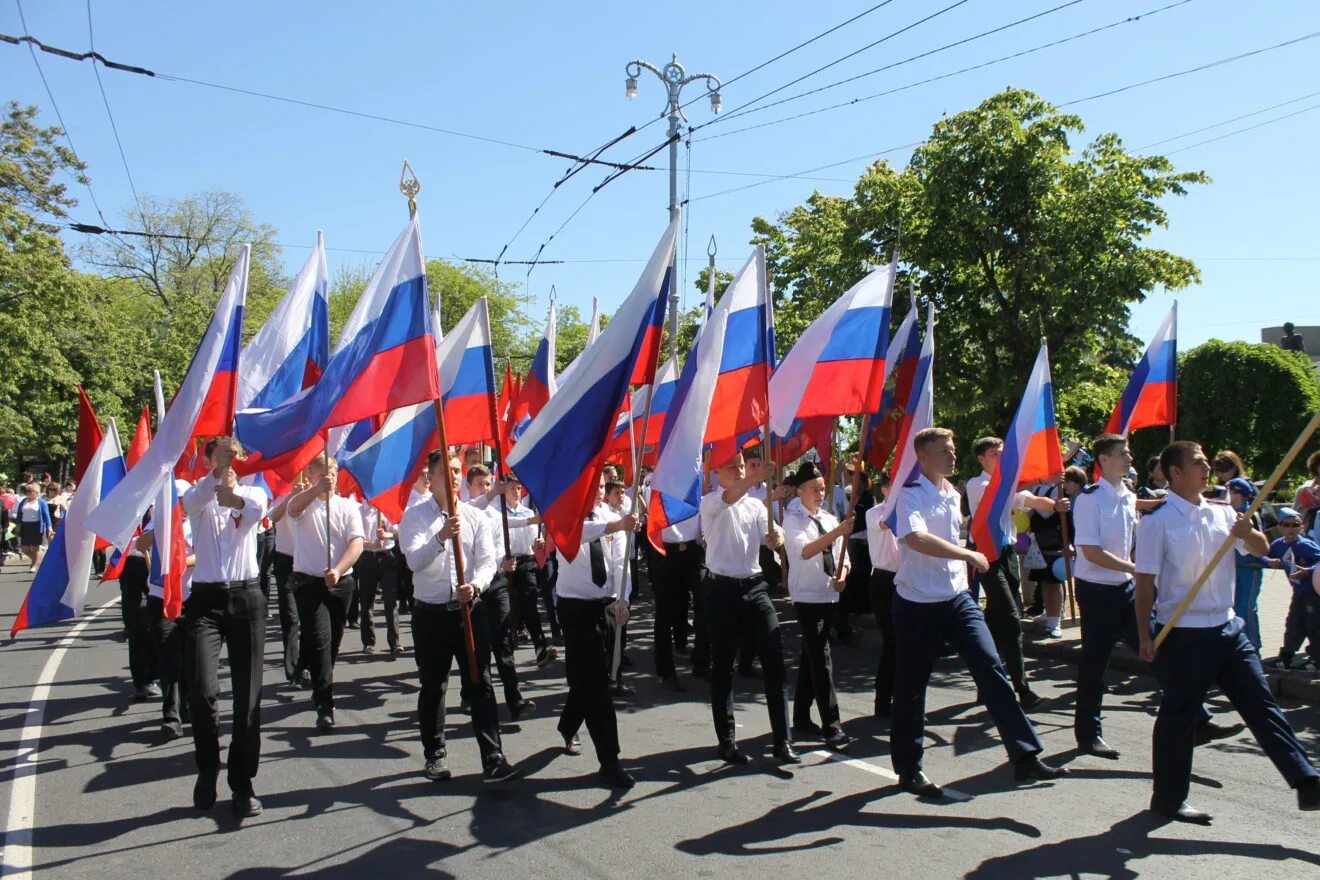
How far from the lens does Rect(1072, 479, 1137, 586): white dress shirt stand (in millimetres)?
6895

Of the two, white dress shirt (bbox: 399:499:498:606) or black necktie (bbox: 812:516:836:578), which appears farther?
black necktie (bbox: 812:516:836:578)

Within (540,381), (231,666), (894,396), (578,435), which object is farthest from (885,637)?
(231,666)

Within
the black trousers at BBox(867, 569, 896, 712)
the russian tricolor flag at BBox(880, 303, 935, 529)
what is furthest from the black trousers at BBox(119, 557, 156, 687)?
the russian tricolor flag at BBox(880, 303, 935, 529)

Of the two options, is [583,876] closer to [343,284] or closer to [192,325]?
[192,325]

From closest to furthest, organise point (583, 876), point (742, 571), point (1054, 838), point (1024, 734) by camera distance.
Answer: point (583, 876), point (1054, 838), point (1024, 734), point (742, 571)

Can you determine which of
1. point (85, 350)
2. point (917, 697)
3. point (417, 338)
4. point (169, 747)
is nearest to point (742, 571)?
point (917, 697)

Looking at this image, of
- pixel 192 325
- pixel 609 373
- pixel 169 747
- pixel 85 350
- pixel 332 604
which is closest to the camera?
pixel 609 373

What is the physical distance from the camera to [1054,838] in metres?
5.19

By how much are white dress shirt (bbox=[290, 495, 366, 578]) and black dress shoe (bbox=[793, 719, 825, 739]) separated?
11.4ft

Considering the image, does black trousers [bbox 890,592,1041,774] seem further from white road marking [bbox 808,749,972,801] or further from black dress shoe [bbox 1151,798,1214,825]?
black dress shoe [bbox 1151,798,1214,825]

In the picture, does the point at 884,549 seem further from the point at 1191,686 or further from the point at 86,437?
the point at 86,437

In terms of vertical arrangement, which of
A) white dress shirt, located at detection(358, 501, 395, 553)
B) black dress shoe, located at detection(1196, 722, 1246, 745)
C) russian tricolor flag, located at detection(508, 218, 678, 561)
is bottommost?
black dress shoe, located at detection(1196, 722, 1246, 745)

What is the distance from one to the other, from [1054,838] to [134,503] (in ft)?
16.8

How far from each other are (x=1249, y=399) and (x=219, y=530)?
2781 cm
